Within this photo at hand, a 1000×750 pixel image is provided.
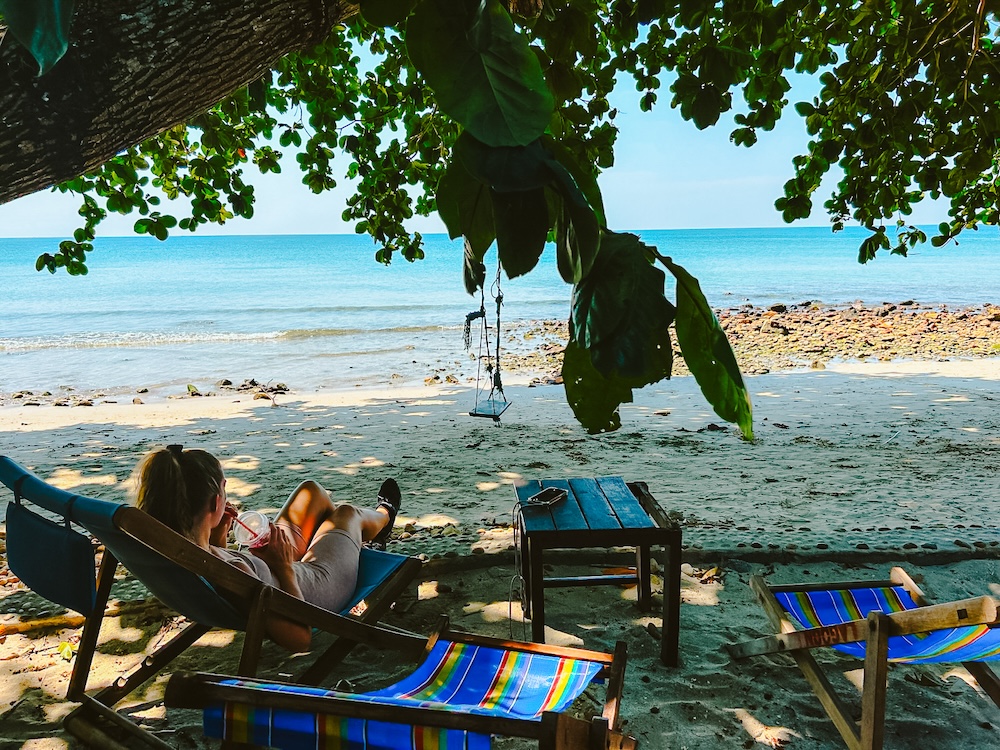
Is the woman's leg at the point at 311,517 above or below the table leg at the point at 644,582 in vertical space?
above

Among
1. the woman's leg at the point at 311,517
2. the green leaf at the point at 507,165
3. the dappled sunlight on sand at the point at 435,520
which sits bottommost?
the dappled sunlight on sand at the point at 435,520

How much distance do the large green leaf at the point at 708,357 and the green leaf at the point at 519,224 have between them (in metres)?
0.15

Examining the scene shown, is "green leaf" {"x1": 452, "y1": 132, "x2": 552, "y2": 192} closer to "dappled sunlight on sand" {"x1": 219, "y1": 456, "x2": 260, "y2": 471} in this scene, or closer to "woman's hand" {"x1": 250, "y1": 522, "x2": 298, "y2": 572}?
"woman's hand" {"x1": 250, "y1": 522, "x2": 298, "y2": 572}

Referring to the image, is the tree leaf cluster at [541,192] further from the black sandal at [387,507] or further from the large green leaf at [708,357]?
the black sandal at [387,507]

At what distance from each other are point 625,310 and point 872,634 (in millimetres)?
2114

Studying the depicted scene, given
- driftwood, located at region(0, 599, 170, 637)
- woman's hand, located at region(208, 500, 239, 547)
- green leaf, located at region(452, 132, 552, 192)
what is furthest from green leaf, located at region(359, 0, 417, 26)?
driftwood, located at region(0, 599, 170, 637)

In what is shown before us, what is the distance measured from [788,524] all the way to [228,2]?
467 cm

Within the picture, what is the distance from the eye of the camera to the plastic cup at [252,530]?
3.10m

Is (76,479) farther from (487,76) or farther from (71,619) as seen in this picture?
(487,76)

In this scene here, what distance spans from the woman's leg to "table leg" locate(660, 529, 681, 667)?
1.51 metres

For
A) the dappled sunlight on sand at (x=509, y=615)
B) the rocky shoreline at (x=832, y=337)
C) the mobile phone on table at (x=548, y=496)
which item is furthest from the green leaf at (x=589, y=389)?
the rocky shoreline at (x=832, y=337)

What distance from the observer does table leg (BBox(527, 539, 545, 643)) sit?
10.6 feet

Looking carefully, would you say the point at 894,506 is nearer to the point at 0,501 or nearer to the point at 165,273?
the point at 0,501

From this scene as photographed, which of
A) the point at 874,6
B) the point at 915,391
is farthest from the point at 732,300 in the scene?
the point at 874,6
